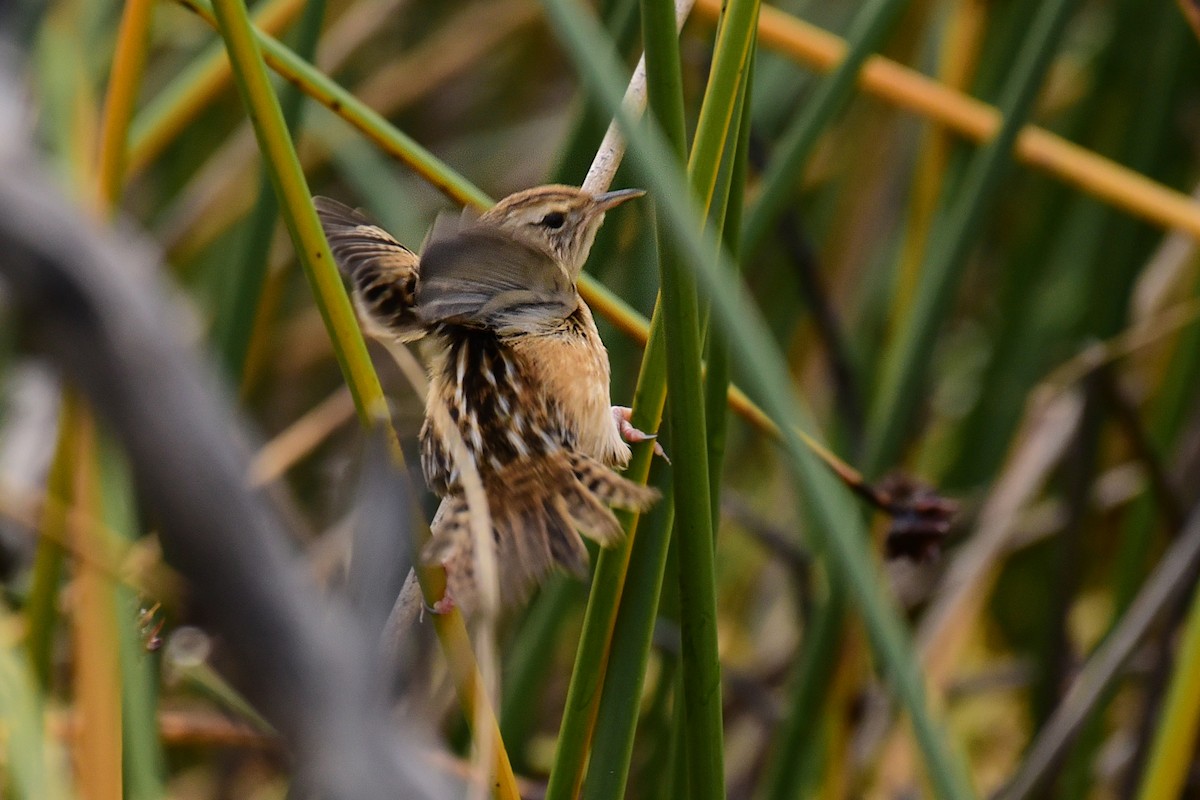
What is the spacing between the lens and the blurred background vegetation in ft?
4.99

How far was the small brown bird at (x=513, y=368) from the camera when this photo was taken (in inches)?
46.4

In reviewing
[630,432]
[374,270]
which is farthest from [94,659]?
[630,432]

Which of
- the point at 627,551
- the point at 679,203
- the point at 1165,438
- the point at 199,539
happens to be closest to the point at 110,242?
the point at 199,539

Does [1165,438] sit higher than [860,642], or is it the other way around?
[1165,438]

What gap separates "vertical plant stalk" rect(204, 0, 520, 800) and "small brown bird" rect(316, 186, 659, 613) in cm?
8

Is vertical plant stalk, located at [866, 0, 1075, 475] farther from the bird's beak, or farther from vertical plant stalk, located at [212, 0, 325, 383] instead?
vertical plant stalk, located at [212, 0, 325, 383]

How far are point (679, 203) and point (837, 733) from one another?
60.4 inches

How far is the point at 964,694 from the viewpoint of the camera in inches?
110

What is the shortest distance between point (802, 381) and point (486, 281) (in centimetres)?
219

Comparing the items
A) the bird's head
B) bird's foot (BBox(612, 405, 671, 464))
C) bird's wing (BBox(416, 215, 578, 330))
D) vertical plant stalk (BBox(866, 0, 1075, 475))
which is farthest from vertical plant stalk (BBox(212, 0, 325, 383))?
vertical plant stalk (BBox(866, 0, 1075, 475))

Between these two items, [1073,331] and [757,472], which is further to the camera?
[757,472]

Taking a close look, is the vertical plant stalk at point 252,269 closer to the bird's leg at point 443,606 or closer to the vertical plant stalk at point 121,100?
the vertical plant stalk at point 121,100

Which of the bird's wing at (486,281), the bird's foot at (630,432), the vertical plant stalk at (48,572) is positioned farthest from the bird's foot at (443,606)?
the vertical plant stalk at (48,572)

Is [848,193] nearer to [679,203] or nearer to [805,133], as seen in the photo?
[805,133]
